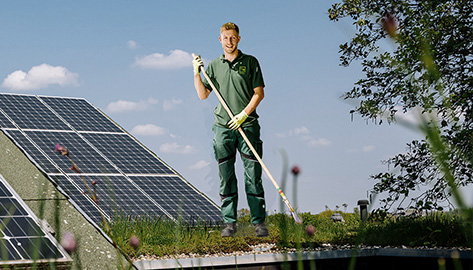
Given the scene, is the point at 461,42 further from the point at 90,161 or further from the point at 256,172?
the point at 90,161

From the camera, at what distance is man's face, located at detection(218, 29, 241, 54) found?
7.14 metres

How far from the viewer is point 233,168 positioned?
23.6 ft

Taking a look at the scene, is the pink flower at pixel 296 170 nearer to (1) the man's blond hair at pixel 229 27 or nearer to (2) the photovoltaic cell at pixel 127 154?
(1) the man's blond hair at pixel 229 27

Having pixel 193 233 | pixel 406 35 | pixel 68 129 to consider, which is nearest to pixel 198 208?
pixel 193 233

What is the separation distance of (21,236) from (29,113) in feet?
17.7

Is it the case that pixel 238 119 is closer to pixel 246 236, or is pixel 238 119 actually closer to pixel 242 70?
pixel 242 70

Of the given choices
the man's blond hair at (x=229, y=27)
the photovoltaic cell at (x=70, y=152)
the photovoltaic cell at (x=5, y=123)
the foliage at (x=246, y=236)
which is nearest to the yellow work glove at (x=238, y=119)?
the man's blond hair at (x=229, y=27)

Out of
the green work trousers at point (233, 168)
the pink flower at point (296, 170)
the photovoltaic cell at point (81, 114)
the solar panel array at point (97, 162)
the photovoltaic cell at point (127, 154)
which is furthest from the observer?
the photovoltaic cell at point (81, 114)

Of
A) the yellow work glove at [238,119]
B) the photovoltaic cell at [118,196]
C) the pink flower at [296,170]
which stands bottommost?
the pink flower at [296,170]

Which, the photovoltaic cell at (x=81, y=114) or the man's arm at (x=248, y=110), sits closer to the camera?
the man's arm at (x=248, y=110)

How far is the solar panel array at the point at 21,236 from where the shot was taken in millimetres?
4992

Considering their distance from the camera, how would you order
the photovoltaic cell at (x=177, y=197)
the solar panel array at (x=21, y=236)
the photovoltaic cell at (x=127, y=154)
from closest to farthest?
the solar panel array at (x=21, y=236)
the photovoltaic cell at (x=177, y=197)
the photovoltaic cell at (x=127, y=154)

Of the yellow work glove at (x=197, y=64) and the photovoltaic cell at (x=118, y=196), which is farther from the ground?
the yellow work glove at (x=197, y=64)

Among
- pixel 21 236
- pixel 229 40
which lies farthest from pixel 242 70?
pixel 21 236
